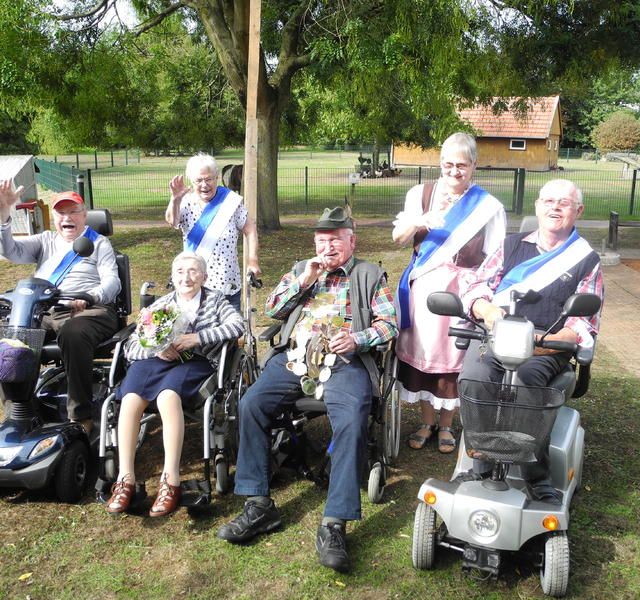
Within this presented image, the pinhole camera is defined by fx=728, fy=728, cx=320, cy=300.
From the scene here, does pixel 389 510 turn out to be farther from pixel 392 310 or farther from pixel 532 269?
pixel 532 269

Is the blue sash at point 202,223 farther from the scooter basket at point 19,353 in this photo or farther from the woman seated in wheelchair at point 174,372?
the scooter basket at point 19,353

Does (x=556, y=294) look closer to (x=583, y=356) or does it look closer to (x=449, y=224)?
(x=583, y=356)

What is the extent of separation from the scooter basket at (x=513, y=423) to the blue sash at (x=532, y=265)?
3.02 ft

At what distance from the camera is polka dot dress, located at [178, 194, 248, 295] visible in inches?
191

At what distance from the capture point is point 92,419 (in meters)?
4.51

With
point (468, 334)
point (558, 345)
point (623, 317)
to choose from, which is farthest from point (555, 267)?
point (623, 317)

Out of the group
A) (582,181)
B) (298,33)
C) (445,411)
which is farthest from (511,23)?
(582,181)

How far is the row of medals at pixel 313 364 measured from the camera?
3.91 metres

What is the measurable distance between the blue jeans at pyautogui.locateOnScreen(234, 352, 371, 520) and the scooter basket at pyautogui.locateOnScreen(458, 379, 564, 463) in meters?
0.73

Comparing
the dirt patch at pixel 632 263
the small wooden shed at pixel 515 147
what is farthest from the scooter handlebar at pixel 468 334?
the small wooden shed at pixel 515 147

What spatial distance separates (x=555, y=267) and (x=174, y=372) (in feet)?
6.92

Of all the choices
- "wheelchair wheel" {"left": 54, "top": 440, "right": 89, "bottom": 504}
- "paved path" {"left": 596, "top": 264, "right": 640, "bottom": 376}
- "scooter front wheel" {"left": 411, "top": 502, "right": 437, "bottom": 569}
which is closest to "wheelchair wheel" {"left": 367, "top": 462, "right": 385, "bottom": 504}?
"scooter front wheel" {"left": 411, "top": 502, "right": 437, "bottom": 569}

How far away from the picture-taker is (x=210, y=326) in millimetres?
4211

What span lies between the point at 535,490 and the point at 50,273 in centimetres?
328
